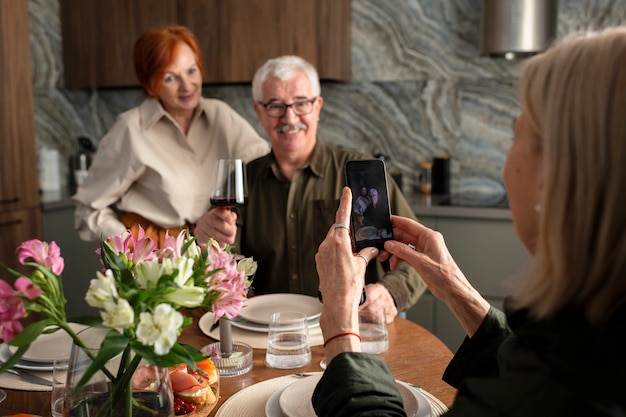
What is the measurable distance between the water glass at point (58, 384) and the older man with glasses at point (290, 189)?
3.79 feet

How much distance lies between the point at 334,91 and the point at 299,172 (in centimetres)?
158

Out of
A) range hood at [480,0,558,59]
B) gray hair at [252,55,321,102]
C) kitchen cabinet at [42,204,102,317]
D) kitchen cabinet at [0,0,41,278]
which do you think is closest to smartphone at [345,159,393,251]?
gray hair at [252,55,321,102]

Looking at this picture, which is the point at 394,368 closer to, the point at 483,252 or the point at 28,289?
the point at 28,289

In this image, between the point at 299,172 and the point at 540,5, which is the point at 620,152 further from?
the point at 540,5

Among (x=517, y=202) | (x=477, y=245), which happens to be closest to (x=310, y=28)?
(x=477, y=245)

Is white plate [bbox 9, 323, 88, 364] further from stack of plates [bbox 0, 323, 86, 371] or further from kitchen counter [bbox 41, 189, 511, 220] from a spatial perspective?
kitchen counter [bbox 41, 189, 511, 220]

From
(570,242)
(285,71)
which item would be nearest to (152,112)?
(285,71)

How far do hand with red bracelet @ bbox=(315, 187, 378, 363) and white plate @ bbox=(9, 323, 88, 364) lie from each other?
0.51 metres

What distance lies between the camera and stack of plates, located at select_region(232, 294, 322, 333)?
1512 mm

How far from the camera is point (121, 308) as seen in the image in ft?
2.40

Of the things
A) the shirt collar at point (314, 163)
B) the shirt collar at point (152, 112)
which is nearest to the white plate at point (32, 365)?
the shirt collar at point (314, 163)

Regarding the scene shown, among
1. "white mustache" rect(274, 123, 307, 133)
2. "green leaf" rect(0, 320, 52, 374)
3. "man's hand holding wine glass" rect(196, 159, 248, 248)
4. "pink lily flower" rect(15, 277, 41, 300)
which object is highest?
"white mustache" rect(274, 123, 307, 133)

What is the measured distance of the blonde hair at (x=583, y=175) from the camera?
704 millimetres

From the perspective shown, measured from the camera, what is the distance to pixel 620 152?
70 cm
